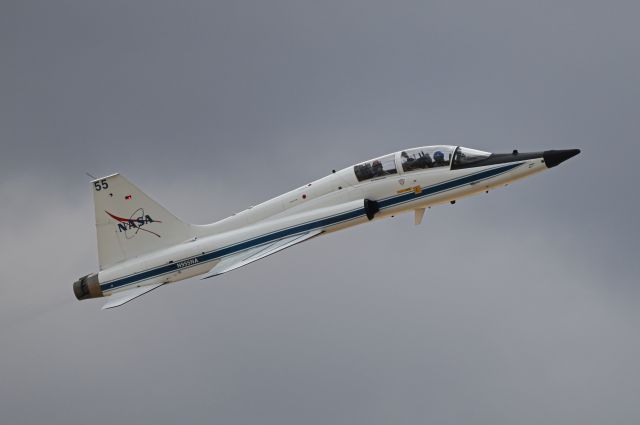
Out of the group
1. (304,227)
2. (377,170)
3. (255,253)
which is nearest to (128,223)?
(255,253)

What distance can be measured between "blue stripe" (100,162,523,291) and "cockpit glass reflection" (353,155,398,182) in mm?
1060

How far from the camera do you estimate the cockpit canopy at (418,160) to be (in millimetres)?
45250

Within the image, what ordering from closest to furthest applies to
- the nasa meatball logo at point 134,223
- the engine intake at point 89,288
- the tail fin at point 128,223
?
the engine intake at point 89,288 < the tail fin at point 128,223 < the nasa meatball logo at point 134,223

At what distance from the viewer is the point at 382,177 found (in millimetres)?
45469

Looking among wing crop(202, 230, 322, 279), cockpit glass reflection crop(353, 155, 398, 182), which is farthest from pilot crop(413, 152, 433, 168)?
wing crop(202, 230, 322, 279)

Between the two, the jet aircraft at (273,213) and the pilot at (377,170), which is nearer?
the jet aircraft at (273,213)

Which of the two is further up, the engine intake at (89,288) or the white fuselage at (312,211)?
the white fuselage at (312,211)

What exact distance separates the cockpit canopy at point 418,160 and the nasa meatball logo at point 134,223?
929 cm

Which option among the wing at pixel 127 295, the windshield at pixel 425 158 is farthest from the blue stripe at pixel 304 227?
the windshield at pixel 425 158

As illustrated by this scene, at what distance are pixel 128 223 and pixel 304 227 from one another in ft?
26.1

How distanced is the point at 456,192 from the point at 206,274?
34.6ft

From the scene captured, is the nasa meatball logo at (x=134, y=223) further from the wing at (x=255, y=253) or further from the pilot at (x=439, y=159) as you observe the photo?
the pilot at (x=439, y=159)

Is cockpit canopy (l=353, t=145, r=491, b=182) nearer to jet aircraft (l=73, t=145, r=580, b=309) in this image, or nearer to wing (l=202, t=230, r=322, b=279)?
jet aircraft (l=73, t=145, r=580, b=309)

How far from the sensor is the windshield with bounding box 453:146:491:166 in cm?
4519
